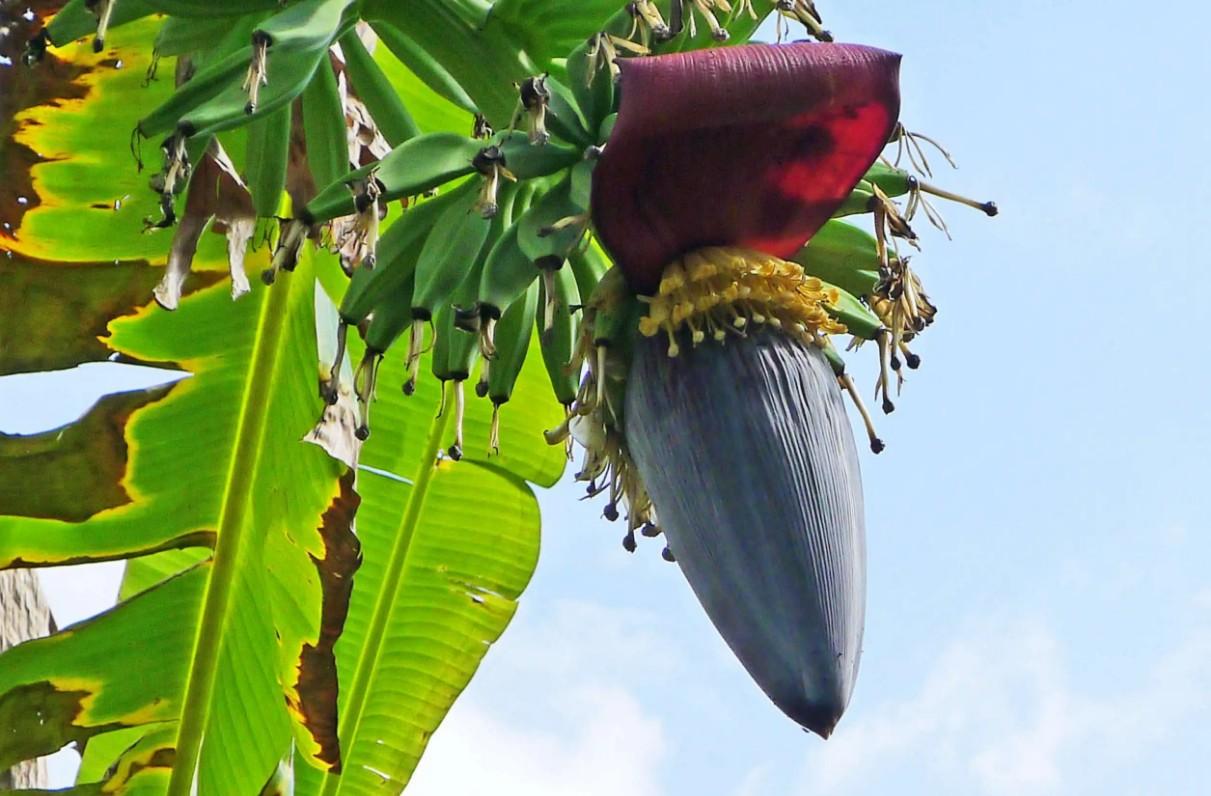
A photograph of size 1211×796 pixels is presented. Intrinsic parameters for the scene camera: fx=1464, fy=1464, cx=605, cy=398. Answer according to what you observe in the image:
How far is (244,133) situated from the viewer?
165cm

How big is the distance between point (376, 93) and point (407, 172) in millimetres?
330

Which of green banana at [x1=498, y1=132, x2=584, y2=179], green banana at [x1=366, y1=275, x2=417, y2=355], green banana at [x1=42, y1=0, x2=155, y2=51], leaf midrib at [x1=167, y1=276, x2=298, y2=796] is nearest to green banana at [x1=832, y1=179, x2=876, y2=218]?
green banana at [x1=498, y1=132, x2=584, y2=179]

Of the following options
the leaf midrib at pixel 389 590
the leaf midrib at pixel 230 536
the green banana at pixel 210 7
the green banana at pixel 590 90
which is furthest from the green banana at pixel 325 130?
the leaf midrib at pixel 389 590

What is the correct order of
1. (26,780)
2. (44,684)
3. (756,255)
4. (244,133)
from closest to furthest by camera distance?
(756,255) < (244,133) < (44,684) < (26,780)

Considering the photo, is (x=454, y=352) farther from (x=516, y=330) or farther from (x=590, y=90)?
(x=590, y=90)

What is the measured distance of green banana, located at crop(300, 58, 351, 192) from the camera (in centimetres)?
137

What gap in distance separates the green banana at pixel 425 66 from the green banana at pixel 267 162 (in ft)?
0.39

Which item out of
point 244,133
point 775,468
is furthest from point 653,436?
point 244,133

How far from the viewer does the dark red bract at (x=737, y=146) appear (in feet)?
3.17

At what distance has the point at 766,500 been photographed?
3.10ft

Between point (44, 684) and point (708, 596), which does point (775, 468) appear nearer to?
point (708, 596)

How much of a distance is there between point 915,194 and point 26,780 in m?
1.45

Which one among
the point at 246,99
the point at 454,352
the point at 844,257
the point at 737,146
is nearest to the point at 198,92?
the point at 246,99

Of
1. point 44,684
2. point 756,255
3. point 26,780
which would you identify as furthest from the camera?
point 26,780
